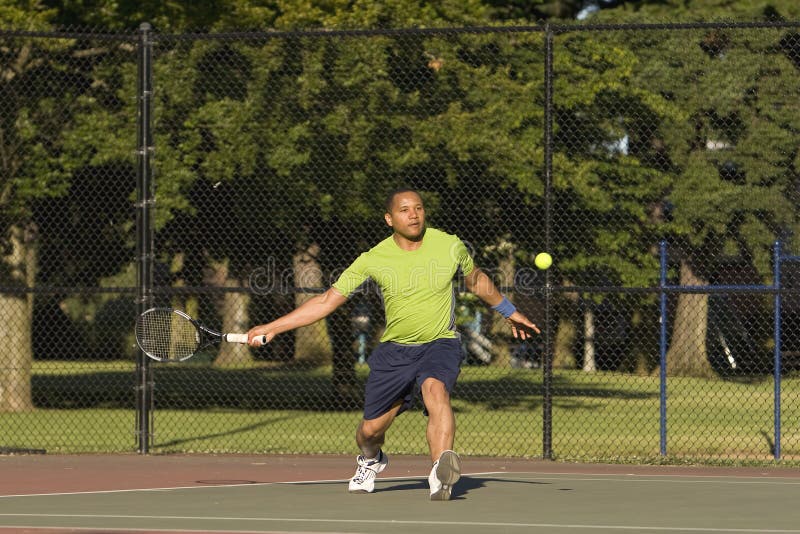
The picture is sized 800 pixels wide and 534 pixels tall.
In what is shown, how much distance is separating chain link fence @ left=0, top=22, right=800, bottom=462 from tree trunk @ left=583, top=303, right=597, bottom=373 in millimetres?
4889

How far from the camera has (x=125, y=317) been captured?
38250 mm

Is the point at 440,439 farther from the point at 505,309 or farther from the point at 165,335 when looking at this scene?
the point at 165,335

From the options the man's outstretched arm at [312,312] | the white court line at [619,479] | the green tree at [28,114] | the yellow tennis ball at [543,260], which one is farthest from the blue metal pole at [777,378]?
the green tree at [28,114]

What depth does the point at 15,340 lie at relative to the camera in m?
19.1

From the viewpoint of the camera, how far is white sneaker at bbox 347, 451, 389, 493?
10.1 m

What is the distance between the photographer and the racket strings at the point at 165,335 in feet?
35.1

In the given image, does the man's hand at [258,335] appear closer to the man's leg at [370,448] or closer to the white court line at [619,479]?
the man's leg at [370,448]

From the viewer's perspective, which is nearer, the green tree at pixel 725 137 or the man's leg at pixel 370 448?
the man's leg at pixel 370 448

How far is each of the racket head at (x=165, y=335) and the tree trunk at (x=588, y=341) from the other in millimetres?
19240

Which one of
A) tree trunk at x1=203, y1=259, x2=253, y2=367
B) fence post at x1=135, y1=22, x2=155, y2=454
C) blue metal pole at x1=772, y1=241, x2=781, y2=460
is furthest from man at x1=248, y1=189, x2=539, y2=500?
tree trunk at x1=203, y1=259, x2=253, y2=367

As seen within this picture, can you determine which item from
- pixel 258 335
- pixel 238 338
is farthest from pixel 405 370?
pixel 238 338

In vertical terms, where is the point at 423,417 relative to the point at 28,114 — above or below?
below

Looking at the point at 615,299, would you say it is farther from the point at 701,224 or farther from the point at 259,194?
the point at 259,194

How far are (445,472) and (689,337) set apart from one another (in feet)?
63.7
